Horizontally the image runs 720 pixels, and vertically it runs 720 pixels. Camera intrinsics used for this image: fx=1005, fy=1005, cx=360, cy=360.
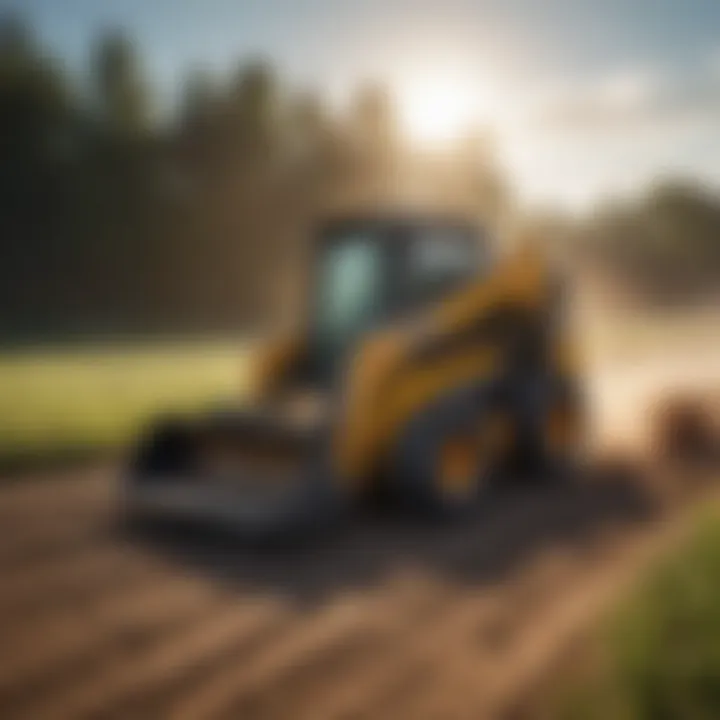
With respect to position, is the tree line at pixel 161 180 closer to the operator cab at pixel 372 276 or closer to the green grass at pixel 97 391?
the green grass at pixel 97 391

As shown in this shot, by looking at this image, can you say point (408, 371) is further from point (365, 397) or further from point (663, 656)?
point (663, 656)

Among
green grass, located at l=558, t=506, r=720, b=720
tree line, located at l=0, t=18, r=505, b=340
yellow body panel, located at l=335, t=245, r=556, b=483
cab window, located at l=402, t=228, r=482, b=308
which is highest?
tree line, located at l=0, t=18, r=505, b=340

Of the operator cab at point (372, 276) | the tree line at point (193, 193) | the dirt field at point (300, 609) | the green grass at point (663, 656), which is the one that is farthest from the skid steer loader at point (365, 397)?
the green grass at point (663, 656)

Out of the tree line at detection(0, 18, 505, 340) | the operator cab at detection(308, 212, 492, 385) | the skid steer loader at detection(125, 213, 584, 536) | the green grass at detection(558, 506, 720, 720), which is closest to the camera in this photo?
the green grass at detection(558, 506, 720, 720)

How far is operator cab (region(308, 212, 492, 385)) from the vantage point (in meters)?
2.55

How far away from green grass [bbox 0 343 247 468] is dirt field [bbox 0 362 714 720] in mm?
186

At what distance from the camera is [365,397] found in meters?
2.46

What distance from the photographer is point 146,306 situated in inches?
78.3

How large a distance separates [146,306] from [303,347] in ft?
2.53

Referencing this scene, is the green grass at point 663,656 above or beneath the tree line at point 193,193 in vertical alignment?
beneath

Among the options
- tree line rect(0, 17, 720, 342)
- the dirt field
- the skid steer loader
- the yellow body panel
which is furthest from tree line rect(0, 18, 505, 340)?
the dirt field

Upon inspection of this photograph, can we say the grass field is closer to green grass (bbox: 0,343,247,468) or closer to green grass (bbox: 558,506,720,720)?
green grass (bbox: 0,343,247,468)

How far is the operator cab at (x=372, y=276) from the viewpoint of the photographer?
101 inches

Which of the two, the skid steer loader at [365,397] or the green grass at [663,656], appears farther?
the skid steer loader at [365,397]
